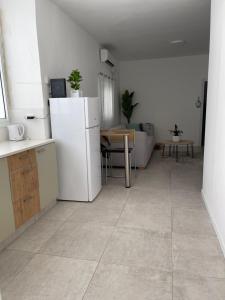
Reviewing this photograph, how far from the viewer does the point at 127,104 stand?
6.76 m

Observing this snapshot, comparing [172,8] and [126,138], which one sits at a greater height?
[172,8]

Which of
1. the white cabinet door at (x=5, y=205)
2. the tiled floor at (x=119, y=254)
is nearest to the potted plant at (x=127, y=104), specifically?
the tiled floor at (x=119, y=254)

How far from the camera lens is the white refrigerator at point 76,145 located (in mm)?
2768

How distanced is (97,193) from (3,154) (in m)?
1.59

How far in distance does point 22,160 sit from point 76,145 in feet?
2.66

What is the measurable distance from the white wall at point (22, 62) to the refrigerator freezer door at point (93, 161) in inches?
23.3

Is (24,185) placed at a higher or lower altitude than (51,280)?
higher

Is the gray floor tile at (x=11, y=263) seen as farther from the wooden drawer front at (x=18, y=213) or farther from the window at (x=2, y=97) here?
the window at (x=2, y=97)

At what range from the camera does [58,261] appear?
6.07ft

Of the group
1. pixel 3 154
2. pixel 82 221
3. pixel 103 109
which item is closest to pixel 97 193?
pixel 82 221

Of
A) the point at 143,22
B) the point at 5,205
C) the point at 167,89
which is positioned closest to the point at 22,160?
the point at 5,205

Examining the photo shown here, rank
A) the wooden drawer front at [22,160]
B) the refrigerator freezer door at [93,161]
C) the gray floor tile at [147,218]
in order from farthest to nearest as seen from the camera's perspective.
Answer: the refrigerator freezer door at [93,161], the gray floor tile at [147,218], the wooden drawer front at [22,160]

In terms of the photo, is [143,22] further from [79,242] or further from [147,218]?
[79,242]

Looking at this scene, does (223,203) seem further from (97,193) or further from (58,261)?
(97,193)
